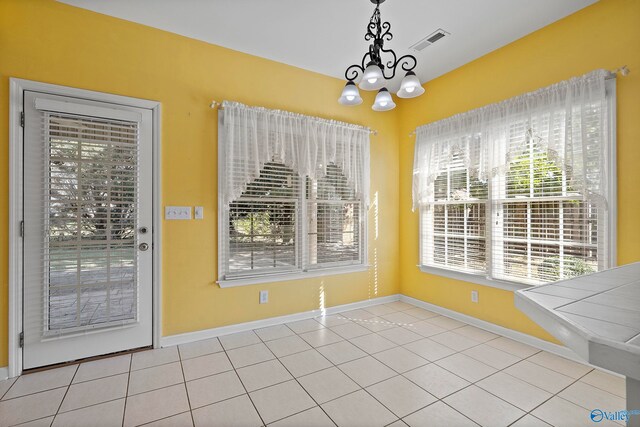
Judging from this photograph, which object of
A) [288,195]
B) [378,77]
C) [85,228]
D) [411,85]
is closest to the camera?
[378,77]

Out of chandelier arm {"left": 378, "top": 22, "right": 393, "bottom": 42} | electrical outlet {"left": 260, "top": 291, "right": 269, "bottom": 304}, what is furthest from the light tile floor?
chandelier arm {"left": 378, "top": 22, "right": 393, "bottom": 42}

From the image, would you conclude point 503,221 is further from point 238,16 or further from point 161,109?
point 161,109

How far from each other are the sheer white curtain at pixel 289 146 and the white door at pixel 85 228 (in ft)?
2.49

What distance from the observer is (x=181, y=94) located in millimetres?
2924

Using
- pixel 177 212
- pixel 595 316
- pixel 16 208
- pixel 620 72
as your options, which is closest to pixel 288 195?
pixel 177 212

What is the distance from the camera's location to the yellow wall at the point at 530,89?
7.48 feet

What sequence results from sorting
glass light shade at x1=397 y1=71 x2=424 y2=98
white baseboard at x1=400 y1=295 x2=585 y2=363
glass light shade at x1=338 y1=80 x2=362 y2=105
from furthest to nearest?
white baseboard at x1=400 y1=295 x2=585 y2=363, glass light shade at x1=338 y1=80 x2=362 y2=105, glass light shade at x1=397 y1=71 x2=424 y2=98

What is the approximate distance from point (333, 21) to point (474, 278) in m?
3.01

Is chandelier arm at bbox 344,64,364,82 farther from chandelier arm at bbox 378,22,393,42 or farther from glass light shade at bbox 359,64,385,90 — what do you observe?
chandelier arm at bbox 378,22,393,42

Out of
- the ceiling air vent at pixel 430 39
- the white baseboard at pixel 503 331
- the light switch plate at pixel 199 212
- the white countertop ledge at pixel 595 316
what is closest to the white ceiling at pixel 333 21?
the ceiling air vent at pixel 430 39

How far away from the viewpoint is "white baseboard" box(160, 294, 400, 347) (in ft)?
9.44

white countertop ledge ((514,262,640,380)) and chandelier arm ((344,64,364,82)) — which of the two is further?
chandelier arm ((344,64,364,82))

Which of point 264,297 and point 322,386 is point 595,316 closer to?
point 322,386

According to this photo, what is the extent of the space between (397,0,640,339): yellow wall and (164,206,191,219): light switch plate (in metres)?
2.84
